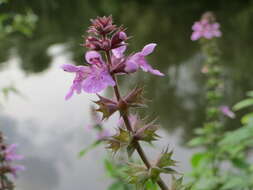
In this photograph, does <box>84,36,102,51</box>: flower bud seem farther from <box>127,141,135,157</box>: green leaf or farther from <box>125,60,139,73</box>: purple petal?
<box>127,141,135,157</box>: green leaf

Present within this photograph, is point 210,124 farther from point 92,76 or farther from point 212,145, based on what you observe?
point 92,76

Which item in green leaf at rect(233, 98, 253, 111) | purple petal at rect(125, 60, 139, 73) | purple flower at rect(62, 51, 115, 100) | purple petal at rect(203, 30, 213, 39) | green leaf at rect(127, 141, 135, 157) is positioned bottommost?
green leaf at rect(127, 141, 135, 157)

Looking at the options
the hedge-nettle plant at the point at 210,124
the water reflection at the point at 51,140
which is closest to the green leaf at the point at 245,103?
the hedge-nettle plant at the point at 210,124

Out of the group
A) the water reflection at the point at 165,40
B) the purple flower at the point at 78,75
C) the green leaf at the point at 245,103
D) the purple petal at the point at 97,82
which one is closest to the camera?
the purple petal at the point at 97,82

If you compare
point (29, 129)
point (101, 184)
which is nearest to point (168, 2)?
point (29, 129)

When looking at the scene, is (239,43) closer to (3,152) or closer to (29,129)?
(29,129)

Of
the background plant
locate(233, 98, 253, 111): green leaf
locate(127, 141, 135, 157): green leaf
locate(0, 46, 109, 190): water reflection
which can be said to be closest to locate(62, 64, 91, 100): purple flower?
locate(127, 141, 135, 157): green leaf

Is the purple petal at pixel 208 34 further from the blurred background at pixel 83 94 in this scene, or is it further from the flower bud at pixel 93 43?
the flower bud at pixel 93 43

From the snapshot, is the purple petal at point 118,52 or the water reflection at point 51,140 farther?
the water reflection at point 51,140
